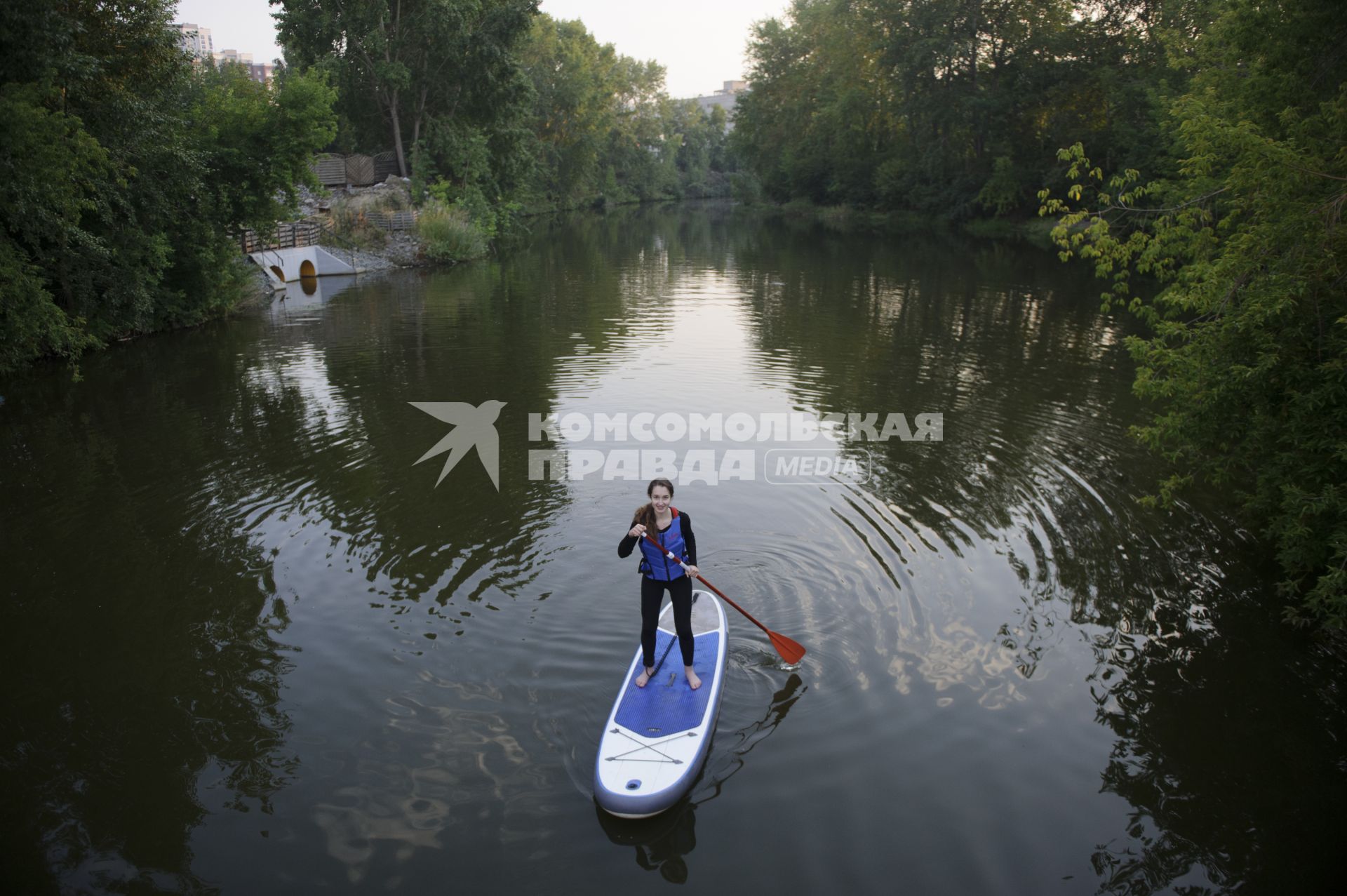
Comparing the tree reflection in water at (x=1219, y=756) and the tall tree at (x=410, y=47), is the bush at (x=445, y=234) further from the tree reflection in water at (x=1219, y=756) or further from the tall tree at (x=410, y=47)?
the tree reflection in water at (x=1219, y=756)

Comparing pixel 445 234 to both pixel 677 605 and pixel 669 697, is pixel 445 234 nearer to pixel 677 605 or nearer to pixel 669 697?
pixel 677 605

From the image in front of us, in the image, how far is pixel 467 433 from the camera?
13031mm

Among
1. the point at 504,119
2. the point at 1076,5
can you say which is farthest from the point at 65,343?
the point at 1076,5

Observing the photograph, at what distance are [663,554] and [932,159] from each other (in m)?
49.2

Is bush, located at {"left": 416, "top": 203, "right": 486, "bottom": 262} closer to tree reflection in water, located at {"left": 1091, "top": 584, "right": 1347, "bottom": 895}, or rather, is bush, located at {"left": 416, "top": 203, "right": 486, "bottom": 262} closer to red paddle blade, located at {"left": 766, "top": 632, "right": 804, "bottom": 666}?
red paddle blade, located at {"left": 766, "top": 632, "right": 804, "bottom": 666}

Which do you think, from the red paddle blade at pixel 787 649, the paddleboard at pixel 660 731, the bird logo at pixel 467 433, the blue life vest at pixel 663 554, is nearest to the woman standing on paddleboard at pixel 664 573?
the blue life vest at pixel 663 554

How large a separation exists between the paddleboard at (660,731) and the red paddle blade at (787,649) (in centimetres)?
42

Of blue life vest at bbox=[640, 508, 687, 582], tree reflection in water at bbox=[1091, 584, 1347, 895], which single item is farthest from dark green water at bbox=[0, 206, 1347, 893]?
blue life vest at bbox=[640, 508, 687, 582]

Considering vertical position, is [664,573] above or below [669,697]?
above

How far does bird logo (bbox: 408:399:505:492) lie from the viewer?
11.7 metres

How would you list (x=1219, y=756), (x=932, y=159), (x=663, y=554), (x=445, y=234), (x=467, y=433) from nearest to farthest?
(x=1219, y=756)
(x=663, y=554)
(x=467, y=433)
(x=445, y=234)
(x=932, y=159)

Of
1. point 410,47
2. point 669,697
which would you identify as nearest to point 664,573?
point 669,697

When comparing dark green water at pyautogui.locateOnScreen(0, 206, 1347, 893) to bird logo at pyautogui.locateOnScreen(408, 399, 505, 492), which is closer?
dark green water at pyautogui.locateOnScreen(0, 206, 1347, 893)

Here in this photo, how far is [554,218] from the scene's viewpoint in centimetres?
6706
